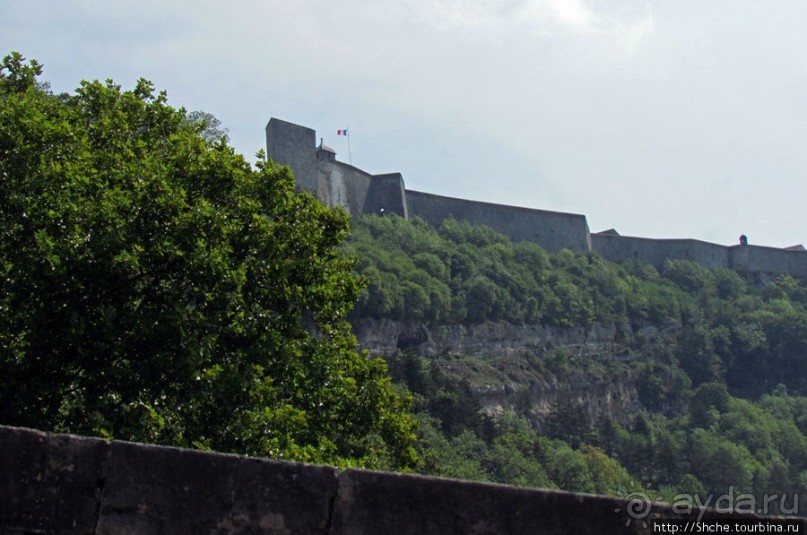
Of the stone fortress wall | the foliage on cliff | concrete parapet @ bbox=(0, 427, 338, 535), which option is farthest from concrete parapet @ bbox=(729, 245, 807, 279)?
concrete parapet @ bbox=(0, 427, 338, 535)

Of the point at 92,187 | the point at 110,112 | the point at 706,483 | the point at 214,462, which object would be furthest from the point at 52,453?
the point at 706,483

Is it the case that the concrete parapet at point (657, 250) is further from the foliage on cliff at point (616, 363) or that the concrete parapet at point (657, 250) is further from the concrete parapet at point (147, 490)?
the concrete parapet at point (147, 490)

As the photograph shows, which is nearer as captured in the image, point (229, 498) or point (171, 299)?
point (229, 498)

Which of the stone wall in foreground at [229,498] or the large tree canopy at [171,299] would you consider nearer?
the stone wall in foreground at [229,498]

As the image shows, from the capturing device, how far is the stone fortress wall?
5516cm

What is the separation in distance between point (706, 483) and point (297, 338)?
52.1 m

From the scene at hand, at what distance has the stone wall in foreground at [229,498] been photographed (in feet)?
16.2

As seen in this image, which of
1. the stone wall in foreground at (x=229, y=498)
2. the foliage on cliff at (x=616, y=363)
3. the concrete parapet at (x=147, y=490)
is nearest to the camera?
the stone wall in foreground at (x=229, y=498)

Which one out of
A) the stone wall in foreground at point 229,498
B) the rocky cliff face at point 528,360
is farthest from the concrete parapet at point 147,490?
the rocky cliff face at point 528,360

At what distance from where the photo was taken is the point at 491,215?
73.2 m

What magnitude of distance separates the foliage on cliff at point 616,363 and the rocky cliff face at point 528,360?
1.20 ft

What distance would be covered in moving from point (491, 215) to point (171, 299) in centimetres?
6169

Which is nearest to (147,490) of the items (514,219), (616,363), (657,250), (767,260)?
(616,363)

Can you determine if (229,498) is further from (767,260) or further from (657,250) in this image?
(767,260)
